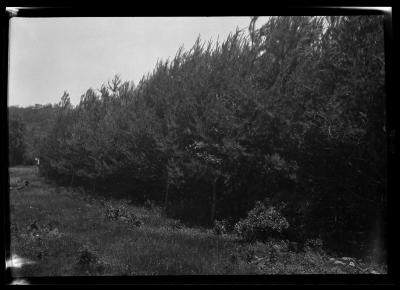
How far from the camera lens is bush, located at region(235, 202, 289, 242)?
1130 centimetres

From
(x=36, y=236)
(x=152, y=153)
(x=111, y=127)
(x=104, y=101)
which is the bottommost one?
(x=36, y=236)

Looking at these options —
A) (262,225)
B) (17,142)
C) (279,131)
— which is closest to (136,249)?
(262,225)

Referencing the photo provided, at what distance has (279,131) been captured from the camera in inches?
482

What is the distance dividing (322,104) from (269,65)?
2835 millimetres

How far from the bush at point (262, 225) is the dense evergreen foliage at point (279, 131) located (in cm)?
27

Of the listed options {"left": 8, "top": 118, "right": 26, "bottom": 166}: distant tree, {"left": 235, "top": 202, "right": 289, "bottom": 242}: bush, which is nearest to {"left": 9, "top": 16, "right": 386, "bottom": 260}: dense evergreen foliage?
{"left": 235, "top": 202, "right": 289, "bottom": 242}: bush

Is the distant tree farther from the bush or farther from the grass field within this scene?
the bush

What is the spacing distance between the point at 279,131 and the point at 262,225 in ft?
9.77

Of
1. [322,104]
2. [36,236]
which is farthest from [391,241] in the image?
[36,236]

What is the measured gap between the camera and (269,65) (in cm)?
1362

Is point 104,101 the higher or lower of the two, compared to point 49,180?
higher

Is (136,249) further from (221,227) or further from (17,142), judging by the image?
(17,142)

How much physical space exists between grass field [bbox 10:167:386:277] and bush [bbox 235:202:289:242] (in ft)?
1.18
